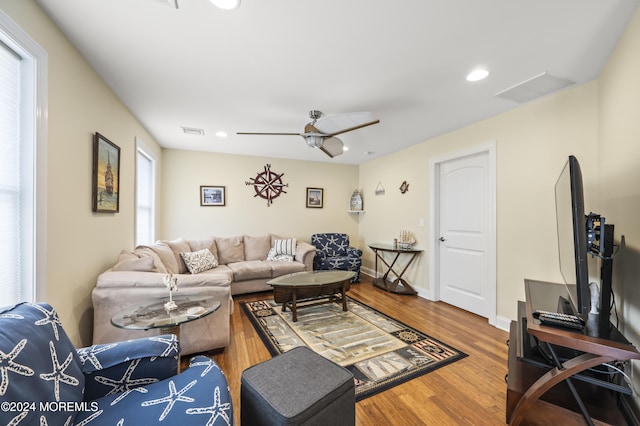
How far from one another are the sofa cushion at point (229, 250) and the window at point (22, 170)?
2937 millimetres

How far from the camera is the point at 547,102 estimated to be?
2.54 m

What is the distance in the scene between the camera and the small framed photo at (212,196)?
15.6ft

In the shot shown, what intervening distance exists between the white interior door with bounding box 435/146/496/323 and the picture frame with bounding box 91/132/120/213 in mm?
3951

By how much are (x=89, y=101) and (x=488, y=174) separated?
406 centimetres

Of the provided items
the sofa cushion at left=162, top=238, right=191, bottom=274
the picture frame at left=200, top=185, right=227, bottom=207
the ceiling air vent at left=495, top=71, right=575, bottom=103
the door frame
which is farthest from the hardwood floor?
the ceiling air vent at left=495, top=71, right=575, bottom=103

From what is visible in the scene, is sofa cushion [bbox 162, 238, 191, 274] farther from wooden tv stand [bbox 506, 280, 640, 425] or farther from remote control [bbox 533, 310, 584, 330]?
remote control [bbox 533, 310, 584, 330]

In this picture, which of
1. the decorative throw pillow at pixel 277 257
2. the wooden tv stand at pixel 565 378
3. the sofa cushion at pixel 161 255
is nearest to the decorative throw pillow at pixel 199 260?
the sofa cushion at pixel 161 255

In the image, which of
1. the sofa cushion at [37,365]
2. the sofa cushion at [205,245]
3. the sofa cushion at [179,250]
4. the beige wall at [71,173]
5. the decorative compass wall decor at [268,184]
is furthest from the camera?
the decorative compass wall decor at [268,184]

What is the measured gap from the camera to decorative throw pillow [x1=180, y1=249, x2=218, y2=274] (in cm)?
380

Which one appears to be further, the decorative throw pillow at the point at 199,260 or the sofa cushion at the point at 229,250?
the sofa cushion at the point at 229,250

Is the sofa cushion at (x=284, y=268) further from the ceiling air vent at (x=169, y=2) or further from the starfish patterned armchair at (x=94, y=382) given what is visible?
the ceiling air vent at (x=169, y=2)

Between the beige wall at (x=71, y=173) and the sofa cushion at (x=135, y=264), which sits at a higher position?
the beige wall at (x=71, y=173)

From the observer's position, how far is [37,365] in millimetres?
943

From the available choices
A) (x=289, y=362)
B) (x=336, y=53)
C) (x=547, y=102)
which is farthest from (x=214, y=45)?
(x=547, y=102)
